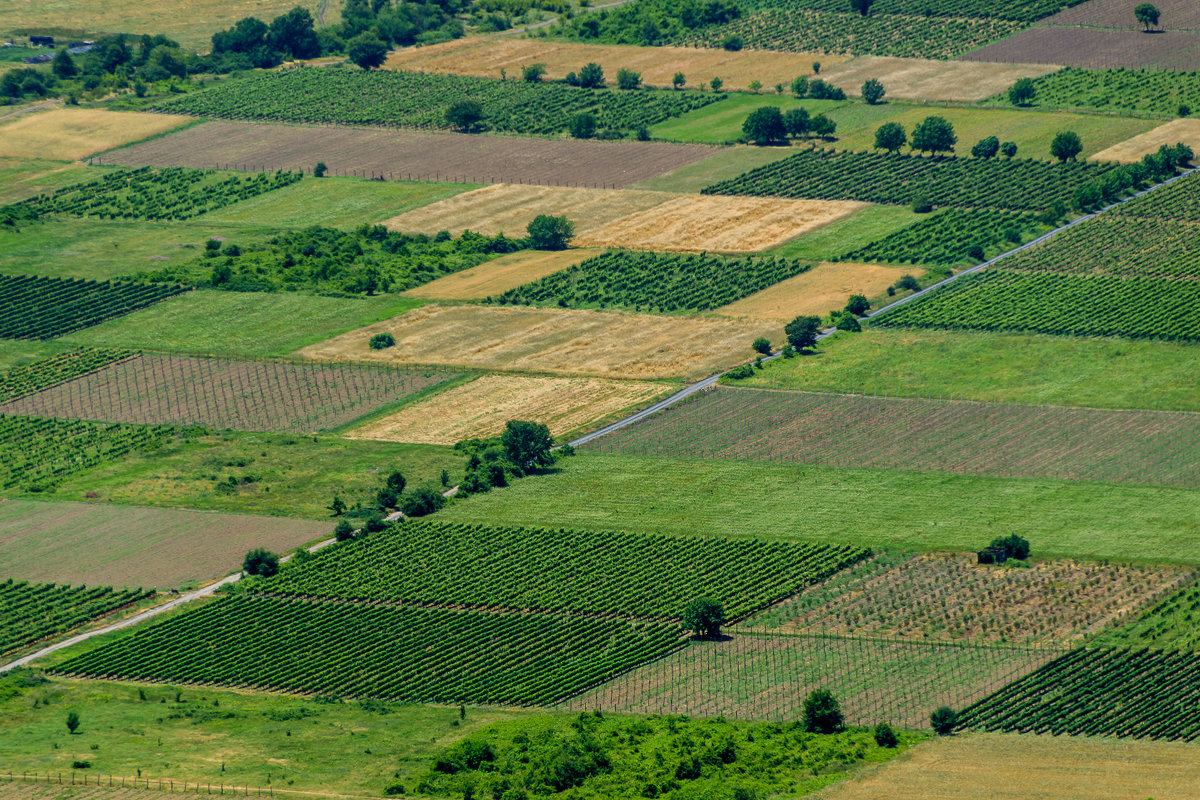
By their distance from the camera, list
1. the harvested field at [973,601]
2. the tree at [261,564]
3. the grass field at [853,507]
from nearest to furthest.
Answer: the harvested field at [973,601] < the grass field at [853,507] < the tree at [261,564]

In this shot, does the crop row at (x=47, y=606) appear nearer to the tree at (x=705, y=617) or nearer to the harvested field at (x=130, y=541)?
the harvested field at (x=130, y=541)

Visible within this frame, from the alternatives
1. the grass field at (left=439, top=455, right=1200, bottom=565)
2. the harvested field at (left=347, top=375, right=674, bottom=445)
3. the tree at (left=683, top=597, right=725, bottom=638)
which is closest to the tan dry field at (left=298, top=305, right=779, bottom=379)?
the harvested field at (left=347, top=375, right=674, bottom=445)

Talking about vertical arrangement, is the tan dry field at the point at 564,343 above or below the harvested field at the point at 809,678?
above

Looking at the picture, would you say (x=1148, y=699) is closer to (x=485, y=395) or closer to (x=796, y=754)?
(x=796, y=754)

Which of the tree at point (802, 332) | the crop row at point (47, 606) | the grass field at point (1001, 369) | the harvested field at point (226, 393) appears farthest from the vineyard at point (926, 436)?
the crop row at point (47, 606)

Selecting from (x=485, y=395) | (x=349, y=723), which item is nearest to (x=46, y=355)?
(x=485, y=395)

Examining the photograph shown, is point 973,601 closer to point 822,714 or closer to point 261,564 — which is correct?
point 822,714
